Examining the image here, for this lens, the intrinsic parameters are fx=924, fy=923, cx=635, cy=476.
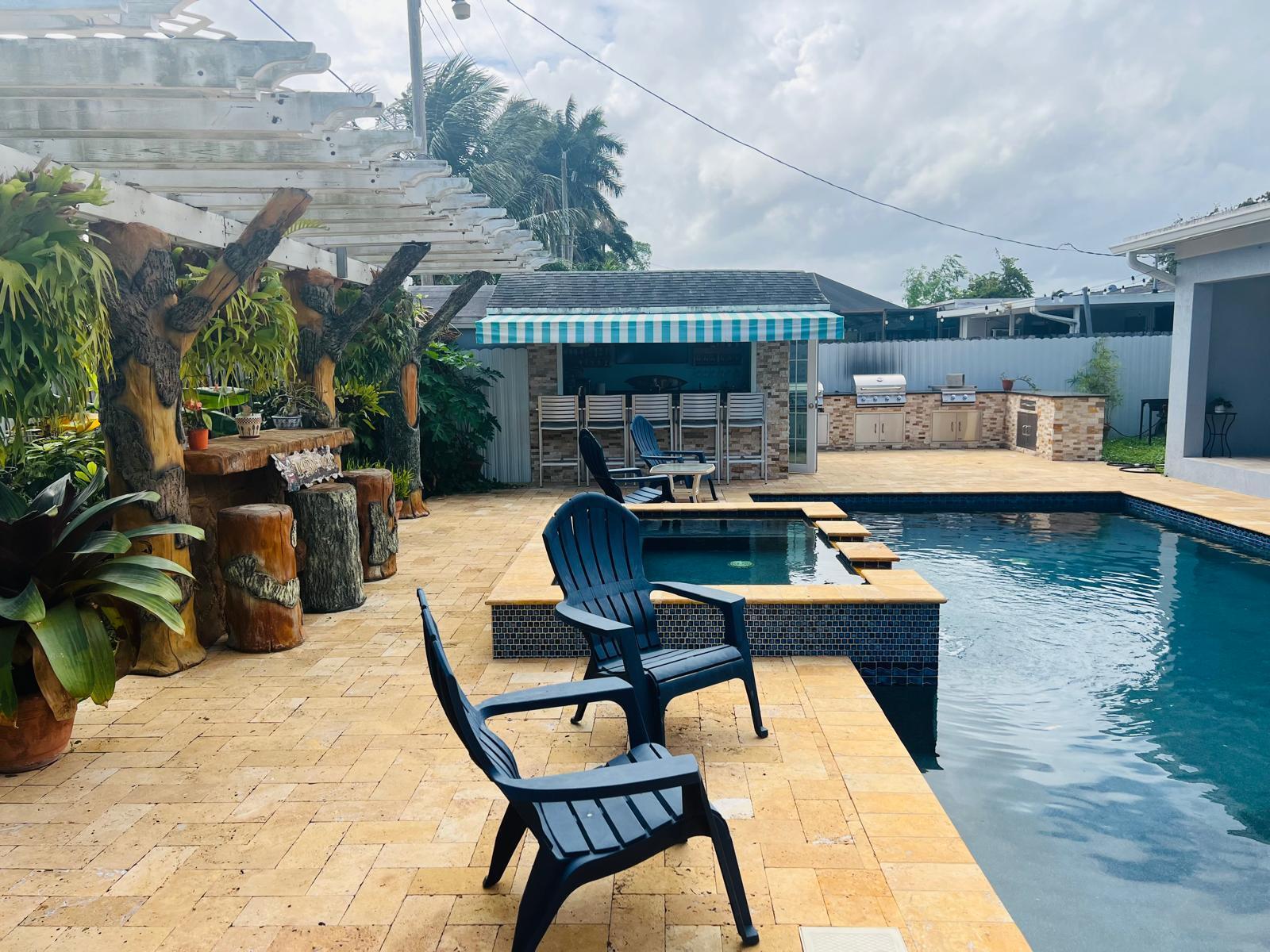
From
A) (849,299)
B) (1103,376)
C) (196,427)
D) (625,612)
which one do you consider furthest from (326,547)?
(849,299)

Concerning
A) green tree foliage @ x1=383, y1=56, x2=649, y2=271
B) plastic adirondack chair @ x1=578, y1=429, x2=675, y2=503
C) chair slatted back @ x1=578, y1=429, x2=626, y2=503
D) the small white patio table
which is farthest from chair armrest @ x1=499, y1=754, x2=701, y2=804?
green tree foliage @ x1=383, y1=56, x2=649, y2=271

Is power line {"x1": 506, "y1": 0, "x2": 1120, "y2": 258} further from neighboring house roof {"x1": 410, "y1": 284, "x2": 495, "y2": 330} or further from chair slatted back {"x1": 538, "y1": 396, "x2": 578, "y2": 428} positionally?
chair slatted back {"x1": 538, "y1": 396, "x2": 578, "y2": 428}

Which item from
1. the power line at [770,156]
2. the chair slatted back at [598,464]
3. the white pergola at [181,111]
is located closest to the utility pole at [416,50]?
the power line at [770,156]

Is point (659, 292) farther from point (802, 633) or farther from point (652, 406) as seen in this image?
point (802, 633)

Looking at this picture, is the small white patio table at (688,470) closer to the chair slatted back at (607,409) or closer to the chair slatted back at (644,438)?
the chair slatted back at (644,438)

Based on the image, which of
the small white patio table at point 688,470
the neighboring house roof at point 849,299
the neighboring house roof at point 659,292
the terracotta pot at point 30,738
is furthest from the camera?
the neighboring house roof at point 849,299

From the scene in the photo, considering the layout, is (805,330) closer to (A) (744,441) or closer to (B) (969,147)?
(A) (744,441)

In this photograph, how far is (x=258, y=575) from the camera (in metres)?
5.59

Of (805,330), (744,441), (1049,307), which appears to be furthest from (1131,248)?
(1049,307)

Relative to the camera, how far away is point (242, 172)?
566 centimetres

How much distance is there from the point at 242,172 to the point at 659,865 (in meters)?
4.75

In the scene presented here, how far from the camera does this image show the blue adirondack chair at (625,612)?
12.5 feet

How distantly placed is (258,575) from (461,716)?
346cm

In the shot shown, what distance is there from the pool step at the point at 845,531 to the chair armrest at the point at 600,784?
543 cm
